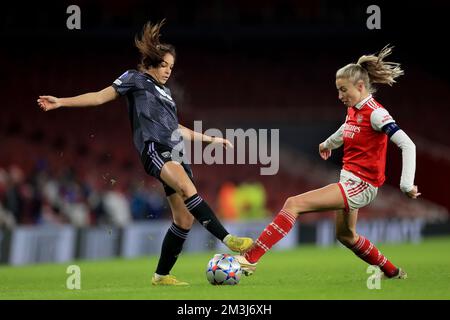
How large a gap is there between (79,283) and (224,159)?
16.0m

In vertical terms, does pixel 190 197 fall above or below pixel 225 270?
above

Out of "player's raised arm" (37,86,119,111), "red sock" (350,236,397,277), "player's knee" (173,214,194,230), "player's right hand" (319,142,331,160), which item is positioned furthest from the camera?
A: "player's right hand" (319,142,331,160)

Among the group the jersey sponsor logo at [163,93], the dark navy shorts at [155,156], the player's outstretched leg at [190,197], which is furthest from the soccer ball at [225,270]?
the jersey sponsor logo at [163,93]

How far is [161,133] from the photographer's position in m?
6.98

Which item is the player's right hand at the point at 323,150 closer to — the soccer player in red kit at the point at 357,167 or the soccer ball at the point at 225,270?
the soccer player in red kit at the point at 357,167

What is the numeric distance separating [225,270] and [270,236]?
18.5 inches

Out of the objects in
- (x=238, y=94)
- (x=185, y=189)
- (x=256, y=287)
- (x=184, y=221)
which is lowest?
(x=256, y=287)

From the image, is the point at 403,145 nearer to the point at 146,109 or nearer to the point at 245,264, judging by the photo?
the point at 245,264

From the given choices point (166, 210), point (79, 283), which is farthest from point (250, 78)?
point (79, 283)

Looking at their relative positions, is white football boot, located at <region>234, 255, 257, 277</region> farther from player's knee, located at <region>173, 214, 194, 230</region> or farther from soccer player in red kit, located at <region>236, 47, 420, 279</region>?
player's knee, located at <region>173, 214, 194, 230</region>

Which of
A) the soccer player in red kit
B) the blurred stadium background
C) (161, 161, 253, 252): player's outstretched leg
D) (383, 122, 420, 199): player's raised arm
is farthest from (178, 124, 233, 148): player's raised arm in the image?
the blurred stadium background

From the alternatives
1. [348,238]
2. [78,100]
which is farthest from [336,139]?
[78,100]

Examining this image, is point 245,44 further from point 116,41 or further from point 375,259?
point 375,259

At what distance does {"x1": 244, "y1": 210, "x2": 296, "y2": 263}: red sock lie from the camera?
6.82 metres
